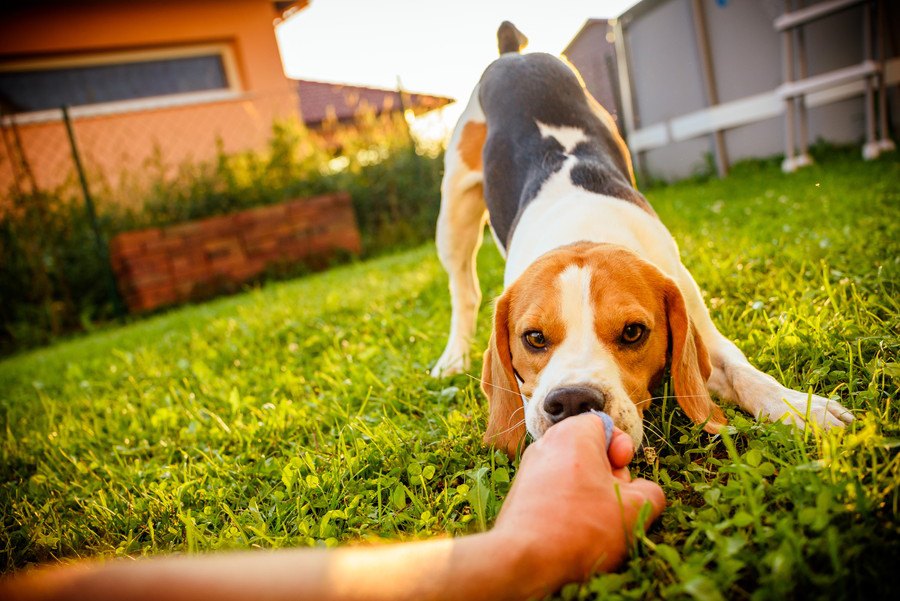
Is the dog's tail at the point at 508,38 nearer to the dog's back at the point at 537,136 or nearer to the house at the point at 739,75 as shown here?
the dog's back at the point at 537,136

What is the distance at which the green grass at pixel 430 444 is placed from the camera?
1369 mm

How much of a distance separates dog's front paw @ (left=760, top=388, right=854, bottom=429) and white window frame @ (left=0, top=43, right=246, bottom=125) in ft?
46.0

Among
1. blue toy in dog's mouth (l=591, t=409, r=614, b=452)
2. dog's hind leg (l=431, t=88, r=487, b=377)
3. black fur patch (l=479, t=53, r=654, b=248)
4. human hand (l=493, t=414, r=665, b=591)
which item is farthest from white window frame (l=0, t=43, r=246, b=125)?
human hand (l=493, t=414, r=665, b=591)

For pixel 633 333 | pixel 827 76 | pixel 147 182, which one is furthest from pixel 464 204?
pixel 147 182

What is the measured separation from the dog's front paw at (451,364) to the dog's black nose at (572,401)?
138 centimetres

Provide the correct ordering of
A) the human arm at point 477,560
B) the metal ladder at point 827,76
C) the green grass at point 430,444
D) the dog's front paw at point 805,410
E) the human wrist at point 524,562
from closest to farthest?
1. the human arm at point 477,560
2. the human wrist at point 524,562
3. the green grass at point 430,444
4. the dog's front paw at point 805,410
5. the metal ladder at point 827,76

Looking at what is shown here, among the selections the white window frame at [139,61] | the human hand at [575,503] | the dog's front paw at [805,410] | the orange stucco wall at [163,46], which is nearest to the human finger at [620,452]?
the human hand at [575,503]

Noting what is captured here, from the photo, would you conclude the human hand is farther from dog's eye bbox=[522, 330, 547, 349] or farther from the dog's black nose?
dog's eye bbox=[522, 330, 547, 349]

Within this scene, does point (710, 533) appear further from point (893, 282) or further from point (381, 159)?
point (381, 159)

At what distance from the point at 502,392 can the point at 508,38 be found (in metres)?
3.59

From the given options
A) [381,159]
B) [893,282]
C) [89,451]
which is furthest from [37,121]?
[893,282]

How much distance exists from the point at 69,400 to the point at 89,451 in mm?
1460

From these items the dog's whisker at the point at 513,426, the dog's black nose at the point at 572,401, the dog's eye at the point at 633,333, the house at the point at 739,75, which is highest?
the house at the point at 739,75

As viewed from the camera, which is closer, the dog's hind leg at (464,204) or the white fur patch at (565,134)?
the white fur patch at (565,134)
